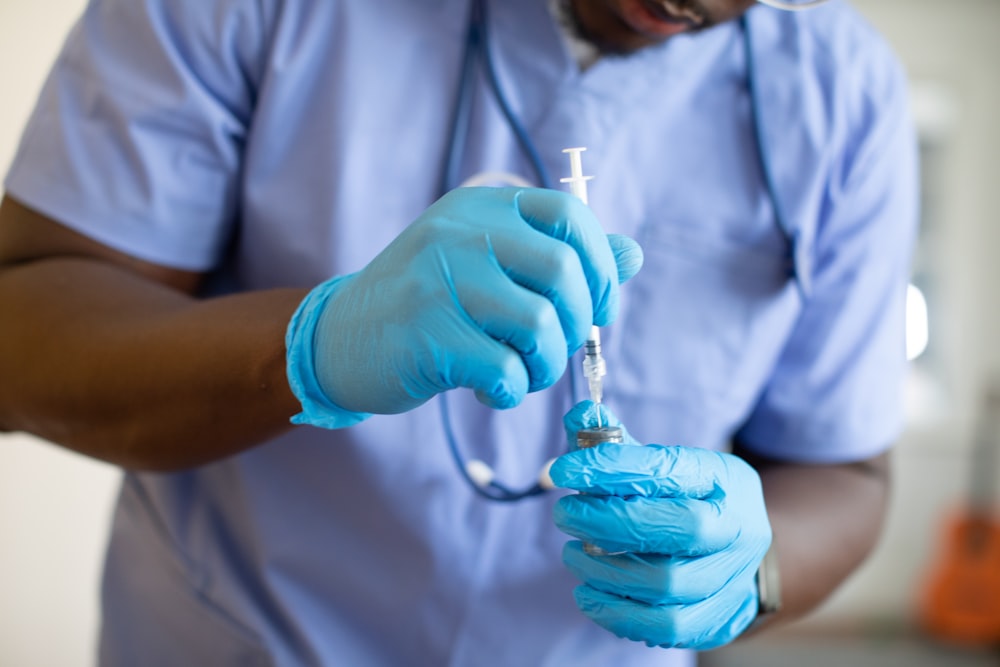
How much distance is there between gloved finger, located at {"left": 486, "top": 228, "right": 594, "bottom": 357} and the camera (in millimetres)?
522

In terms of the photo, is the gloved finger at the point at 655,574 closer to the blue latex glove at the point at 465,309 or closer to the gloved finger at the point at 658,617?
the gloved finger at the point at 658,617

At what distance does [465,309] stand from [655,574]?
0.25 m

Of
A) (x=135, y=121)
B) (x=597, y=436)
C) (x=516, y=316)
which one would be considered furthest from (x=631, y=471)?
(x=135, y=121)

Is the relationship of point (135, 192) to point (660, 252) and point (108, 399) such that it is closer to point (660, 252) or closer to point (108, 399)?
point (108, 399)

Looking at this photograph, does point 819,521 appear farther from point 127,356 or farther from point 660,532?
point 127,356

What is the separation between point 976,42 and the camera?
2.95 metres

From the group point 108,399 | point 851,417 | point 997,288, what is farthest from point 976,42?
point 108,399

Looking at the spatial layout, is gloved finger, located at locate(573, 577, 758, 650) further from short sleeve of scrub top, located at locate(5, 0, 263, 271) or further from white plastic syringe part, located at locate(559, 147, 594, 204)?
short sleeve of scrub top, located at locate(5, 0, 263, 271)

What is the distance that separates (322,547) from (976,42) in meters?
3.08

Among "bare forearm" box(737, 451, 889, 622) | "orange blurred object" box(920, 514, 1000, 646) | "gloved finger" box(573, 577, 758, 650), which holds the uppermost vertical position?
"gloved finger" box(573, 577, 758, 650)

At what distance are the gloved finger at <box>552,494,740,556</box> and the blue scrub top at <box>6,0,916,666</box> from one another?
0.19 m

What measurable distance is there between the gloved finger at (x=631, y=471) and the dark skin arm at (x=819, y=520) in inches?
10.4

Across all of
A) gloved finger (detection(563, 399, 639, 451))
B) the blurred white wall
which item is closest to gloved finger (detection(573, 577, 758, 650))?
gloved finger (detection(563, 399, 639, 451))

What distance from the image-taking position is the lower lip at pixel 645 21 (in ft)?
2.37
